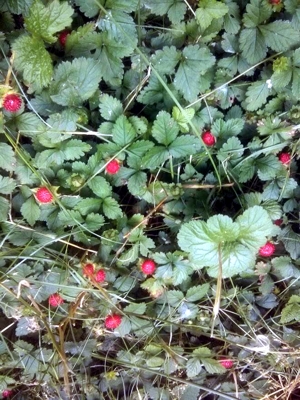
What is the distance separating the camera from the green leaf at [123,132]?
128 centimetres

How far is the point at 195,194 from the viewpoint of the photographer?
4.62 ft

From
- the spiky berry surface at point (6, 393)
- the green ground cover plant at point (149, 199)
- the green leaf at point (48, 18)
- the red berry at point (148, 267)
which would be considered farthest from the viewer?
the spiky berry surface at point (6, 393)

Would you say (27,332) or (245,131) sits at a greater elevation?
(245,131)

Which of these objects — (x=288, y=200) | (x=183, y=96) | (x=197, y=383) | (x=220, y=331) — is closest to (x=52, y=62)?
(x=183, y=96)

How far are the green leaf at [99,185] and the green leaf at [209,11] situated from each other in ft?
1.57

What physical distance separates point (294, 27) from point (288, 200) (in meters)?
0.47

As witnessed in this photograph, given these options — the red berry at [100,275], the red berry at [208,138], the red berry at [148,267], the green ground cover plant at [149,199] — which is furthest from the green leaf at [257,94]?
the red berry at [100,275]

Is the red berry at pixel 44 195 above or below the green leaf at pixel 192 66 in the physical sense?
below

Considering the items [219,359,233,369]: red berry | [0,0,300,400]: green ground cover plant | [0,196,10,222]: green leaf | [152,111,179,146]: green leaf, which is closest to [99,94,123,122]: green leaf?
[0,0,300,400]: green ground cover plant

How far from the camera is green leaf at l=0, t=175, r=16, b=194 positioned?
129cm

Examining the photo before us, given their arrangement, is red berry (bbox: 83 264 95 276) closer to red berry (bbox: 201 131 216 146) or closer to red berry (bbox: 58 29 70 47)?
red berry (bbox: 201 131 216 146)

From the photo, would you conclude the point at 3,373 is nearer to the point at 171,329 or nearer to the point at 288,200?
the point at 171,329

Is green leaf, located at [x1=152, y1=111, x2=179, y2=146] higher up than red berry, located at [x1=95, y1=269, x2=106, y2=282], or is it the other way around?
green leaf, located at [x1=152, y1=111, x2=179, y2=146]

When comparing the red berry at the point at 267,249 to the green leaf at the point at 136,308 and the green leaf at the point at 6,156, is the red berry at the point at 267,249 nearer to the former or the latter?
the green leaf at the point at 136,308
